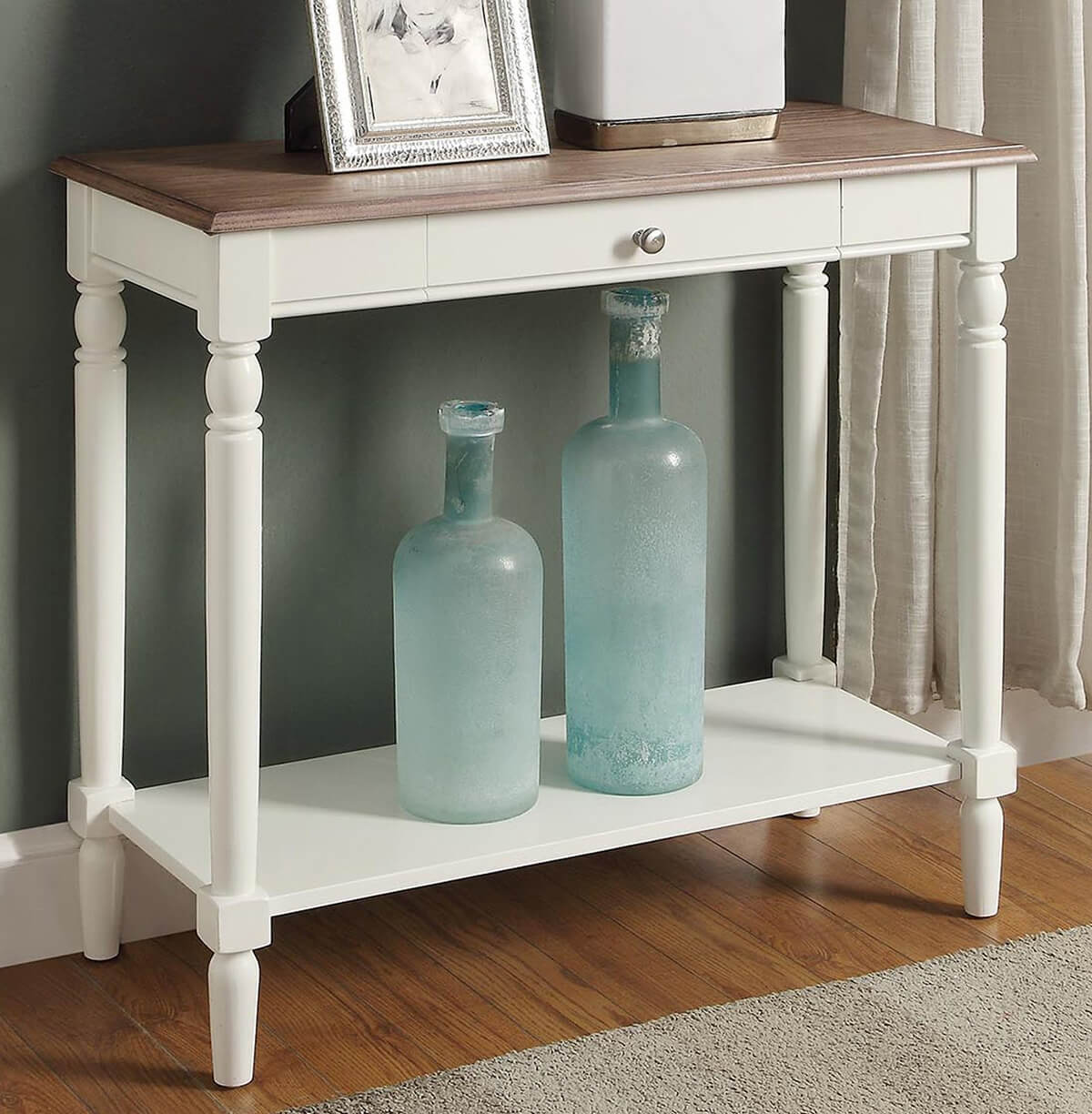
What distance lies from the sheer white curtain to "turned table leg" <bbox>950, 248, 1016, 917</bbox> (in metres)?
0.26

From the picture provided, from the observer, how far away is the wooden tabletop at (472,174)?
1580 mm

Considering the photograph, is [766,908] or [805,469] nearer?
[766,908]

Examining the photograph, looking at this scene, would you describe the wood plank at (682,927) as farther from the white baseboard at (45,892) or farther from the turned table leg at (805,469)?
the white baseboard at (45,892)

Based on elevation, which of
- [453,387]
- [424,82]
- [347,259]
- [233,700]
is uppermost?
[424,82]

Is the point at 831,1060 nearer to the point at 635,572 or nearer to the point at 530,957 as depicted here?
the point at 530,957

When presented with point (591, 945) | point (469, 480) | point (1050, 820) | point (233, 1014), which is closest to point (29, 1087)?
point (233, 1014)

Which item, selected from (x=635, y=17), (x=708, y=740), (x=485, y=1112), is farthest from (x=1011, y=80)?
(x=485, y=1112)

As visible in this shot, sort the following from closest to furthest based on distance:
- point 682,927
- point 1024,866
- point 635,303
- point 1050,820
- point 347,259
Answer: point 347,259 < point 635,303 < point 682,927 < point 1024,866 < point 1050,820

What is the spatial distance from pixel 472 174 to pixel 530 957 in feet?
2.61

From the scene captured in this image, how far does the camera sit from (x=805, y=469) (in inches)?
86.6

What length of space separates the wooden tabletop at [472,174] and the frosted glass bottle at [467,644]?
0.25 m

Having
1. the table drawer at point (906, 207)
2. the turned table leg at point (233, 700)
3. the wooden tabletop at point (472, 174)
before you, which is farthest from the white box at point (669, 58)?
the turned table leg at point (233, 700)

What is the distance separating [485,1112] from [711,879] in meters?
0.55

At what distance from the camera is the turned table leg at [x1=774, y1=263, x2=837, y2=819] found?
7.11 ft
